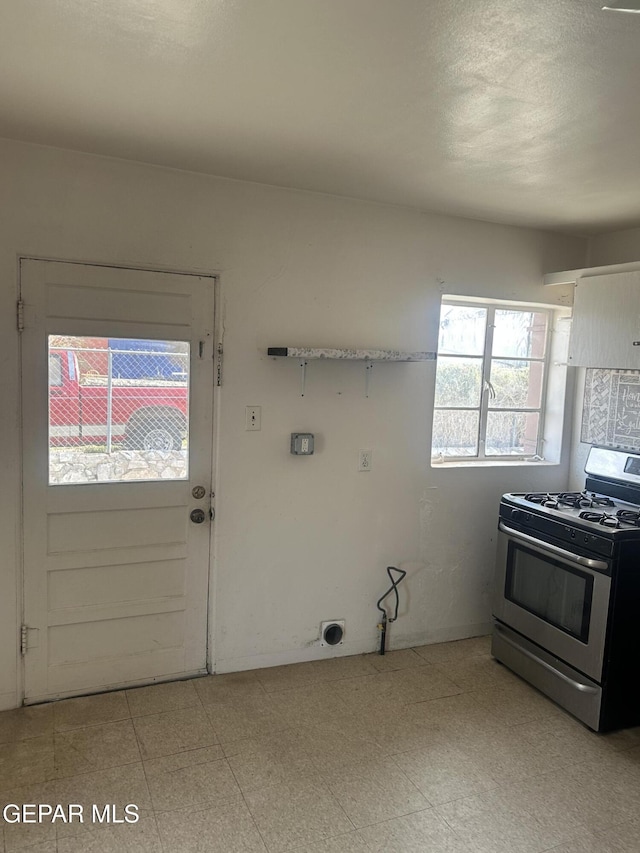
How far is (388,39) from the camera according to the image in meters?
1.53

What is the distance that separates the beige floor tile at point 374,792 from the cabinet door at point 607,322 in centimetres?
222

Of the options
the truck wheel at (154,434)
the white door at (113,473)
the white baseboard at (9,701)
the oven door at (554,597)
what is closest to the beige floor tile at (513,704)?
the oven door at (554,597)

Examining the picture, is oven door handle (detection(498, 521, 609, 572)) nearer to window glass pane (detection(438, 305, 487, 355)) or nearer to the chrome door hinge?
window glass pane (detection(438, 305, 487, 355))

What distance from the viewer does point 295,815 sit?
2.13 metres

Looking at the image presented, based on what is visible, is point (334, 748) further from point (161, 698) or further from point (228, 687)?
point (161, 698)

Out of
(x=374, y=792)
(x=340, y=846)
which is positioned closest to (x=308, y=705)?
(x=374, y=792)

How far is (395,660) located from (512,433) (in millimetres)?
1565

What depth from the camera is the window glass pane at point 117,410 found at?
2631mm

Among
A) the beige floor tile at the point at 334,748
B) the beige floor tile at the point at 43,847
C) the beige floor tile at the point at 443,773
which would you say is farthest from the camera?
the beige floor tile at the point at 334,748

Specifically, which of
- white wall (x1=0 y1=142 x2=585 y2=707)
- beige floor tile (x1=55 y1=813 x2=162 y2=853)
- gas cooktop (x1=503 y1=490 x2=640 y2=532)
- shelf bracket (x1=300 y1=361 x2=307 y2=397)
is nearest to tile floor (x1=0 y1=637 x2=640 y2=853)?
beige floor tile (x1=55 y1=813 x2=162 y2=853)

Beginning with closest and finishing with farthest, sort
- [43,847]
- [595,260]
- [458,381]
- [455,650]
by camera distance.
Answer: [43,847], [455,650], [458,381], [595,260]

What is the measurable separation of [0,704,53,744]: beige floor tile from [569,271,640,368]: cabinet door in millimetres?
3180

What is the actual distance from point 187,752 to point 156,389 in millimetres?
1556

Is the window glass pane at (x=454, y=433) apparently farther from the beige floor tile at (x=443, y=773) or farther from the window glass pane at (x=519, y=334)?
the beige floor tile at (x=443, y=773)
